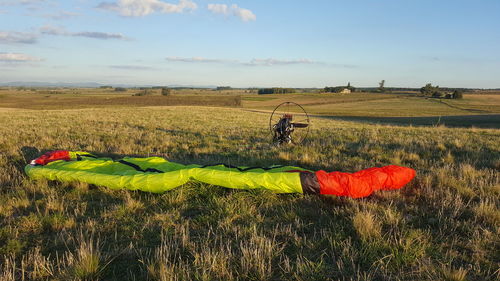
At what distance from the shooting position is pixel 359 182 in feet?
14.4

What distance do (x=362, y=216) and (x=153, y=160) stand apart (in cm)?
463

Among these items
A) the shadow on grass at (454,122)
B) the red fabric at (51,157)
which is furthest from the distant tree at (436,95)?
the red fabric at (51,157)

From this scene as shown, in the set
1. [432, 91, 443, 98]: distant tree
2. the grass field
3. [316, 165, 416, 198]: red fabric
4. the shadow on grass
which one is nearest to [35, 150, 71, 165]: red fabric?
the grass field

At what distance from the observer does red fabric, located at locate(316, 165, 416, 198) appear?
4.34 meters

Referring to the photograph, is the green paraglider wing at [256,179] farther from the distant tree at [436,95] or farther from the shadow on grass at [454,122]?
the distant tree at [436,95]

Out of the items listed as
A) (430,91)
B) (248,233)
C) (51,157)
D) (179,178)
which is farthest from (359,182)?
(430,91)

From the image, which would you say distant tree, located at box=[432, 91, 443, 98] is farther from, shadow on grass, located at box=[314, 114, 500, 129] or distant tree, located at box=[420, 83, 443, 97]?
shadow on grass, located at box=[314, 114, 500, 129]

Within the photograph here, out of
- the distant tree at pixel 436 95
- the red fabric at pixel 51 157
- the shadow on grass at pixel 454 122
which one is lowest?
the shadow on grass at pixel 454 122

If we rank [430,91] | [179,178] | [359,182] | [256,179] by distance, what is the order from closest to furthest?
[359,182], [256,179], [179,178], [430,91]

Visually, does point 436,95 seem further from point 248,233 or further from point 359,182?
point 248,233

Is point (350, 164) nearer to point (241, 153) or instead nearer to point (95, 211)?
point (241, 153)

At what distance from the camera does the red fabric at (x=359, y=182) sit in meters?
4.34

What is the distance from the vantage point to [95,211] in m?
4.18

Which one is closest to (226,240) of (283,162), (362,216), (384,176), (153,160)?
(362,216)
